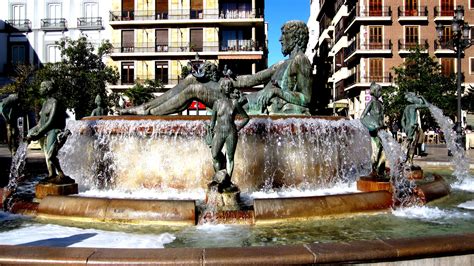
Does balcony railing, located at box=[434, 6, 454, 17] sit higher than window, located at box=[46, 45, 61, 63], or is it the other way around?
balcony railing, located at box=[434, 6, 454, 17]

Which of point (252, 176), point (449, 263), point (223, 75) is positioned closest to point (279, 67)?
point (223, 75)

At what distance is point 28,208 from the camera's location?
7.17 m

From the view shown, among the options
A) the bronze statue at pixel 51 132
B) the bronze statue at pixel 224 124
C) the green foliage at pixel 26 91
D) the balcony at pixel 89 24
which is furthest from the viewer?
the balcony at pixel 89 24

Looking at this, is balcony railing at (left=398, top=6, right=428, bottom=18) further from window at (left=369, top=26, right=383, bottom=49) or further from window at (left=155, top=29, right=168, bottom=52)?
window at (left=155, top=29, right=168, bottom=52)

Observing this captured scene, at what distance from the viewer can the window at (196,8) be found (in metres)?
46.0

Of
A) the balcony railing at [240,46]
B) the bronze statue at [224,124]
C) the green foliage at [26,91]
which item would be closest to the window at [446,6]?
the balcony railing at [240,46]

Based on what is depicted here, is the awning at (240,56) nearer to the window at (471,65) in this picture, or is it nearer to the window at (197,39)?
the window at (197,39)

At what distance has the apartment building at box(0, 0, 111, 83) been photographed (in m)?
48.5

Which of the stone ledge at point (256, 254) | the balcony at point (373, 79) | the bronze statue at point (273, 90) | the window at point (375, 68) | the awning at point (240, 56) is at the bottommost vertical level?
the stone ledge at point (256, 254)

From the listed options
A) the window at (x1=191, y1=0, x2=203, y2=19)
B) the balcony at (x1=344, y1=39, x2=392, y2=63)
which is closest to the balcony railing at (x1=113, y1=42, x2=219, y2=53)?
the window at (x1=191, y1=0, x2=203, y2=19)

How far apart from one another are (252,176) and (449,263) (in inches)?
189

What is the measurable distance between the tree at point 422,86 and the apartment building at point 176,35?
545 inches

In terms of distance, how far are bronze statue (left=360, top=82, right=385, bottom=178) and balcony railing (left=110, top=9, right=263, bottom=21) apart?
124 ft

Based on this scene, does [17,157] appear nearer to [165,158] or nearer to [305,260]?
[165,158]
